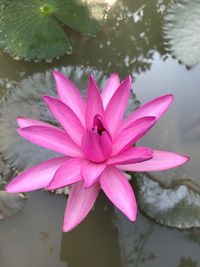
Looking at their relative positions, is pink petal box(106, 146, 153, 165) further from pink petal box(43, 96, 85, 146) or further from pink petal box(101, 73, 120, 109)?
pink petal box(101, 73, 120, 109)

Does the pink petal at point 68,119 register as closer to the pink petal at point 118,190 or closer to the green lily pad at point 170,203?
the pink petal at point 118,190

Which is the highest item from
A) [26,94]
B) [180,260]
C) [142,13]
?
[142,13]

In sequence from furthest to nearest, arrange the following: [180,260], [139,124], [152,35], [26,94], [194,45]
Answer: [152,35]
[194,45]
[26,94]
[180,260]
[139,124]

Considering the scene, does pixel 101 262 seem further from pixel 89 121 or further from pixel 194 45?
pixel 194 45

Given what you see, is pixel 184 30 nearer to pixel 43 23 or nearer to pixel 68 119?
pixel 43 23

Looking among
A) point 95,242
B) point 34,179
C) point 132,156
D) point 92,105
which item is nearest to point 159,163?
point 132,156

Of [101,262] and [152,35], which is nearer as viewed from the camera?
[101,262]

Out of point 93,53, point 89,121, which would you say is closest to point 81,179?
point 89,121
